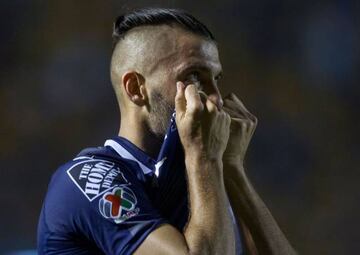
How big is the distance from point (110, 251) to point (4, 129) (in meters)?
2.39

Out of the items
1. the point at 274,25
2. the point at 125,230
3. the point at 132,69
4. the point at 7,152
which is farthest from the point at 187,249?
the point at 274,25

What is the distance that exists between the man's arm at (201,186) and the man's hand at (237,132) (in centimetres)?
15

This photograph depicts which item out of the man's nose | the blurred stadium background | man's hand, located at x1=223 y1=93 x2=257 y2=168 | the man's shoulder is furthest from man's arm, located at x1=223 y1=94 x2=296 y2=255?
the blurred stadium background

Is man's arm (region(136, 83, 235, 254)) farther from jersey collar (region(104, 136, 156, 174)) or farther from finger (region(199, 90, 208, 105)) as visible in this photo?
Answer: jersey collar (region(104, 136, 156, 174))

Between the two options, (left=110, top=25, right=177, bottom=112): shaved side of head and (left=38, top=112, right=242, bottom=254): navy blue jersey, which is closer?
(left=38, top=112, right=242, bottom=254): navy blue jersey

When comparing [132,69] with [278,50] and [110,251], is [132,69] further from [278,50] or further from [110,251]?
[278,50]

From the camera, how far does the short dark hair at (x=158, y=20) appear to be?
1617 millimetres

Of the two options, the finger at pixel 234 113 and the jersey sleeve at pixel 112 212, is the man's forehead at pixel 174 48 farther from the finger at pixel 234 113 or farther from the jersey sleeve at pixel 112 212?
the jersey sleeve at pixel 112 212

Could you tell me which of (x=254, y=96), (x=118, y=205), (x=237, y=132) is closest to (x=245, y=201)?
(x=237, y=132)

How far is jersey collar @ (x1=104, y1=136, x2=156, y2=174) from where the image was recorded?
1518mm

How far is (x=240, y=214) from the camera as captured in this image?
5.41ft

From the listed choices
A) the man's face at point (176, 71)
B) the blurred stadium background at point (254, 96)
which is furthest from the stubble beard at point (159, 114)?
the blurred stadium background at point (254, 96)

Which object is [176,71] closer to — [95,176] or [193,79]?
[193,79]

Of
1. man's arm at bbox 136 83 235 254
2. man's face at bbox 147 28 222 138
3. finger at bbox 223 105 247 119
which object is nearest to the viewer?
man's arm at bbox 136 83 235 254
